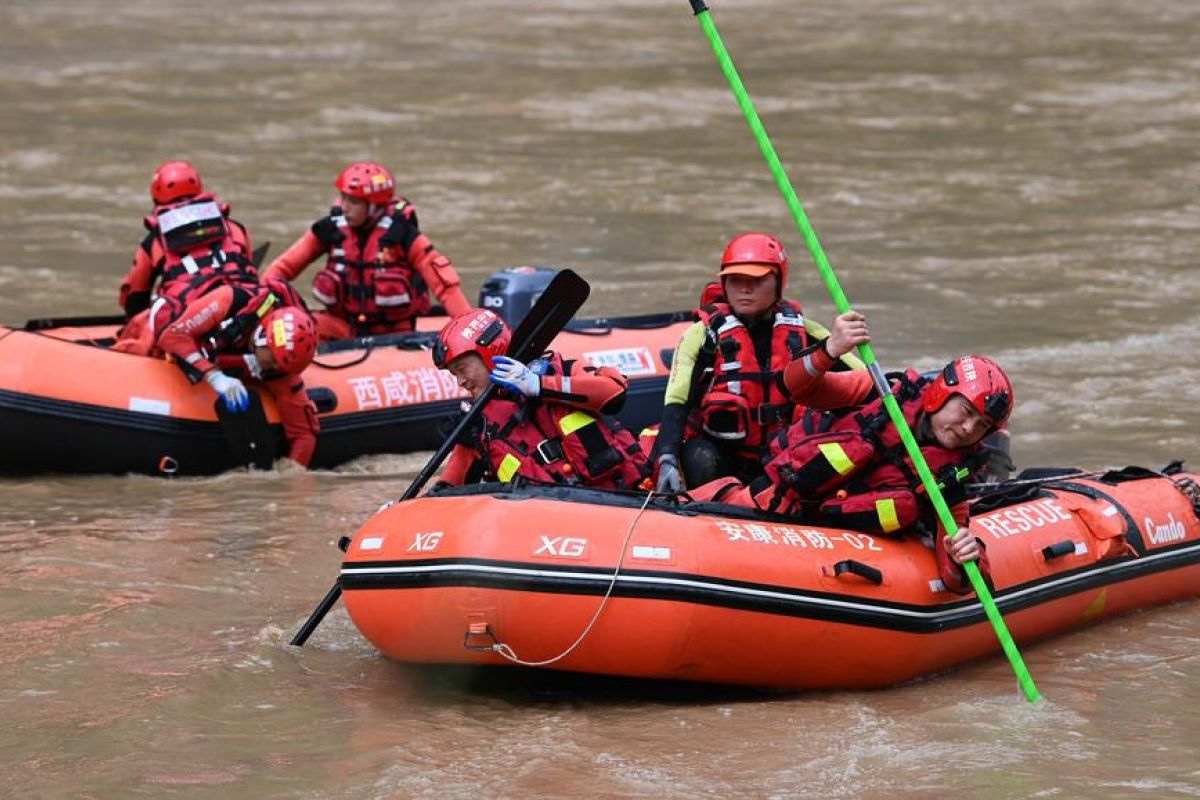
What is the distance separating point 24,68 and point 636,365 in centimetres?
1471

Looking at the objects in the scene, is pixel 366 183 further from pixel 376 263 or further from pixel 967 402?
pixel 967 402

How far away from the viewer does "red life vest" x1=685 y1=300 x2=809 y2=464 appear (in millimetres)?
6465

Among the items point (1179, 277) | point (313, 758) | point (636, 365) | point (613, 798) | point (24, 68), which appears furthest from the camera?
point (24, 68)

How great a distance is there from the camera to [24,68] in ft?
72.0

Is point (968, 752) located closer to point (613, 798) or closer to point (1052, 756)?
point (1052, 756)

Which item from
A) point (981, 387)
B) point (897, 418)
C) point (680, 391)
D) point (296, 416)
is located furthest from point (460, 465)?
point (296, 416)

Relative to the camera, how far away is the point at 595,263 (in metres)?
13.3

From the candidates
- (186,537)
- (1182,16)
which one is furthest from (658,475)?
(1182,16)

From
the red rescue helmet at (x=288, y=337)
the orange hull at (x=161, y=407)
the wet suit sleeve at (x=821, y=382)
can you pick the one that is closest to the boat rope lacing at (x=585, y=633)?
the wet suit sleeve at (x=821, y=382)

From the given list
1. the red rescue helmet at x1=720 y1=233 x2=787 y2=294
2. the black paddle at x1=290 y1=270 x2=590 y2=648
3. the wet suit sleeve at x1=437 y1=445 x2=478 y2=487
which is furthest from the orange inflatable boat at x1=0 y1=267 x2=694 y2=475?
the red rescue helmet at x1=720 y1=233 x2=787 y2=294

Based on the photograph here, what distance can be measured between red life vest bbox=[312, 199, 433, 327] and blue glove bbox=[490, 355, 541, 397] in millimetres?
3666

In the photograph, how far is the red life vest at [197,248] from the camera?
8.60 meters

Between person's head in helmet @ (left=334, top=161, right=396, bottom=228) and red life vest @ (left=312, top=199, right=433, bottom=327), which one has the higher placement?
person's head in helmet @ (left=334, top=161, right=396, bottom=228)

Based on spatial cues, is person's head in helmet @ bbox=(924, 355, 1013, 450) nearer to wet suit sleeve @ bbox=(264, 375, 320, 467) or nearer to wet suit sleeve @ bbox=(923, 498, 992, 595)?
wet suit sleeve @ bbox=(923, 498, 992, 595)
